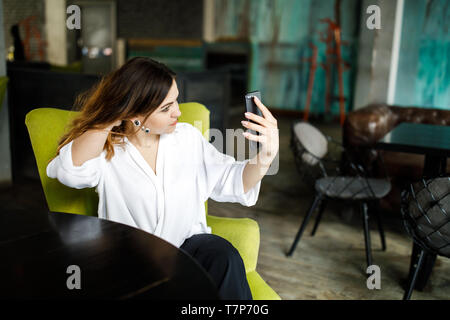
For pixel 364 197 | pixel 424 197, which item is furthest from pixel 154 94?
pixel 364 197

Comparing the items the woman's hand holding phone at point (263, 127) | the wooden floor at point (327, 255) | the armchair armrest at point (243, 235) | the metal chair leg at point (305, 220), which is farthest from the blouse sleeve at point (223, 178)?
the metal chair leg at point (305, 220)

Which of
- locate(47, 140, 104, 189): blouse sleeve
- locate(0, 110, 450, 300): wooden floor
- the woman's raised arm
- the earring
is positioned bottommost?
locate(0, 110, 450, 300): wooden floor

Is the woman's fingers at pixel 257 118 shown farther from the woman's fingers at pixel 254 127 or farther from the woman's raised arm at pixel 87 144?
the woman's raised arm at pixel 87 144

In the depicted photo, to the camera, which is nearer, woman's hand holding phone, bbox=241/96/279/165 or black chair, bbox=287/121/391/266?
woman's hand holding phone, bbox=241/96/279/165

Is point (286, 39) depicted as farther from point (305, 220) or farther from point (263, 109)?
point (263, 109)

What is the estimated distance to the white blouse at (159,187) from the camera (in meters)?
1.45

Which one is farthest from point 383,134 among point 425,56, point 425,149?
point 425,56

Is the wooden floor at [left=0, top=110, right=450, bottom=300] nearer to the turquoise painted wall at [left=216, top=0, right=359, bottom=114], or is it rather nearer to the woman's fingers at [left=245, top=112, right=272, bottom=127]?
the woman's fingers at [left=245, top=112, right=272, bottom=127]

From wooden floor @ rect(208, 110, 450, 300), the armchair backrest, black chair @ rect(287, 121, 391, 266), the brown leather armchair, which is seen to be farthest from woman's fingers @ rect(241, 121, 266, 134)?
the brown leather armchair

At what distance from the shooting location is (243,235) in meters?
1.61

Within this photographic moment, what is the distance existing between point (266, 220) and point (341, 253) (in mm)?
727

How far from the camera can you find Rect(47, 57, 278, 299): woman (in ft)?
4.47

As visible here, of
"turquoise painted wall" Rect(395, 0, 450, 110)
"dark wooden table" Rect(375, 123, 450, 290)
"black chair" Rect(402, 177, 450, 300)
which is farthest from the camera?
"turquoise painted wall" Rect(395, 0, 450, 110)

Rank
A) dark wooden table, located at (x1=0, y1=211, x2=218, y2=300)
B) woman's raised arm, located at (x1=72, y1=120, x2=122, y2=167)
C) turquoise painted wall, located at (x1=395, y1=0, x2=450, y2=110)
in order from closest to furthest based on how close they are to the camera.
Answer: dark wooden table, located at (x1=0, y1=211, x2=218, y2=300), woman's raised arm, located at (x1=72, y1=120, x2=122, y2=167), turquoise painted wall, located at (x1=395, y1=0, x2=450, y2=110)
